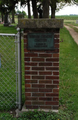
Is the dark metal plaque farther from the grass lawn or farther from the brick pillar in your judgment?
the grass lawn

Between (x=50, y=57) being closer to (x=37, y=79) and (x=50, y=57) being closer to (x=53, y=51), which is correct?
(x=53, y=51)

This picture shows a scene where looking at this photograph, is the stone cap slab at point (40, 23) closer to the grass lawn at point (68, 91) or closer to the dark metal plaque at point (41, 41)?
the dark metal plaque at point (41, 41)

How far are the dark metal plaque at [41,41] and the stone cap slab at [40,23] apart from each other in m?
0.15

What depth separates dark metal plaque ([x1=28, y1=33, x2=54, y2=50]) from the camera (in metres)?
3.47

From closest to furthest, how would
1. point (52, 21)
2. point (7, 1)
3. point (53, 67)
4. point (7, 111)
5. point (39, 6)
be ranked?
point (52, 21)
point (53, 67)
point (7, 111)
point (7, 1)
point (39, 6)

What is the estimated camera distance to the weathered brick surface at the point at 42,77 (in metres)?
3.54

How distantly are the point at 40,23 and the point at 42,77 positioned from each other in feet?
3.15

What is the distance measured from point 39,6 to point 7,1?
7.33 m

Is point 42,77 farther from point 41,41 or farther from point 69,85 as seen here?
point 69,85

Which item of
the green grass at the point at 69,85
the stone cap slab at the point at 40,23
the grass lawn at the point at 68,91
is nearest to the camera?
the stone cap slab at the point at 40,23

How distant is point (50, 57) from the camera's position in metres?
3.54

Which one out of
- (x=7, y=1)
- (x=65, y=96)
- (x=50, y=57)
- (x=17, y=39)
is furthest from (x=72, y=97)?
(x=7, y=1)

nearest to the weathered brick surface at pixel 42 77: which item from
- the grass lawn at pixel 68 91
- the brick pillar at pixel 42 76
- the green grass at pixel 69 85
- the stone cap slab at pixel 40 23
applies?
the brick pillar at pixel 42 76

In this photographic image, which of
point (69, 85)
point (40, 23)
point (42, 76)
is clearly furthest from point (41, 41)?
point (69, 85)
